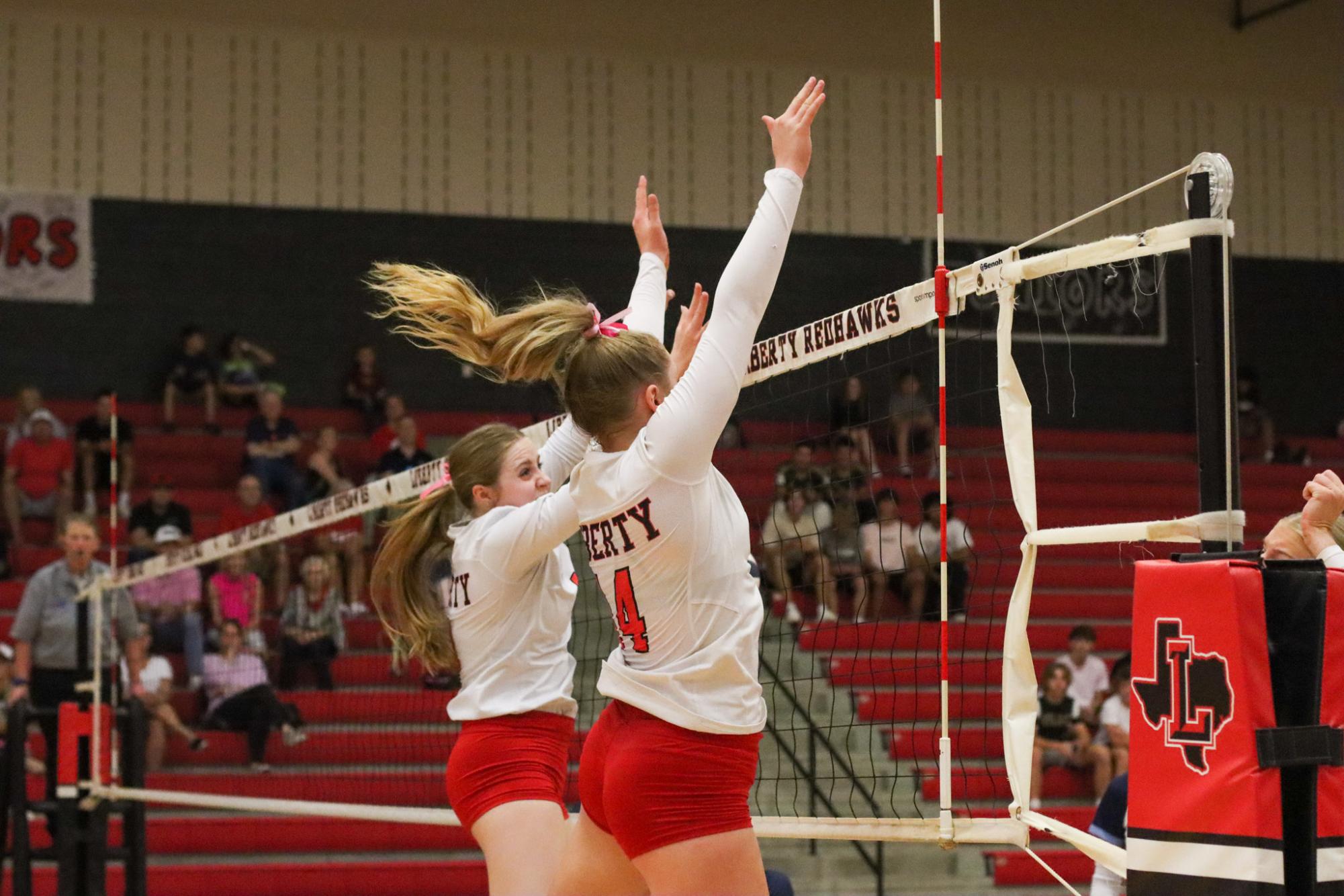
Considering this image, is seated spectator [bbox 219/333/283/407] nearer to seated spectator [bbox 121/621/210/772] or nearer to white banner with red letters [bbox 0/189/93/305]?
white banner with red letters [bbox 0/189/93/305]

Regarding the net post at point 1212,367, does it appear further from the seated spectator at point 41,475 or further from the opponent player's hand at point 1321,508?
the seated spectator at point 41,475

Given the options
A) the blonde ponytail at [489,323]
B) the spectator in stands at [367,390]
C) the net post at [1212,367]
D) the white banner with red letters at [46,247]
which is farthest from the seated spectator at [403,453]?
the net post at [1212,367]

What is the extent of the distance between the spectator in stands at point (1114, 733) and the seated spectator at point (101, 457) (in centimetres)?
848

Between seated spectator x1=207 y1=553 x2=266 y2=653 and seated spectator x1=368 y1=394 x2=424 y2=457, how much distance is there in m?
2.83

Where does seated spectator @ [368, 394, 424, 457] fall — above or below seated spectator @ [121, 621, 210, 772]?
above

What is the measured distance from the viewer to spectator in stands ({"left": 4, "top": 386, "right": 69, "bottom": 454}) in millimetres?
13859

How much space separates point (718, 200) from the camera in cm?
1647

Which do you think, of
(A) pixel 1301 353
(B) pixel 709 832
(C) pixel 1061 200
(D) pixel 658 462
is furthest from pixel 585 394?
(A) pixel 1301 353

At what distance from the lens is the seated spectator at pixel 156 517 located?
42.0 feet

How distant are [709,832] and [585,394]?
0.91m

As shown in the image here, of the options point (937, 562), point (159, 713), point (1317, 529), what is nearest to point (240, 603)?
point (159, 713)

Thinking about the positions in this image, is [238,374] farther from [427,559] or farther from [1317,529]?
[1317,529]

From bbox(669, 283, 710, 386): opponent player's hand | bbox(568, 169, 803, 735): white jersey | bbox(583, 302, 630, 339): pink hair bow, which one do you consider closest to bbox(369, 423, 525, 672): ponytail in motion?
bbox(583, 302, 630, 339): pink hair bow

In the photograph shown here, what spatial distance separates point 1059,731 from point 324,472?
683 centimetres
